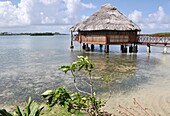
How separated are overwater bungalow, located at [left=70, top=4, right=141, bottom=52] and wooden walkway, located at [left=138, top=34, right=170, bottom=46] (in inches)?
26.5

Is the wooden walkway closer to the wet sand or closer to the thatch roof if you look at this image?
the thatch roof

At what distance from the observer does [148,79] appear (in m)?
10.2

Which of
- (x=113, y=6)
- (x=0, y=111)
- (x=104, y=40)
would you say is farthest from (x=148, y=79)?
(x=113, y=6)

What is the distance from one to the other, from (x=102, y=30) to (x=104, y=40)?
3.54 ft

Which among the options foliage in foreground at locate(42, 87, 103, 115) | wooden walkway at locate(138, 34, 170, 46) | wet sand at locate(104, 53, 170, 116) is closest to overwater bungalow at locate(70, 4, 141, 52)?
wooden walkway at locate(138, 34, 170, 46)

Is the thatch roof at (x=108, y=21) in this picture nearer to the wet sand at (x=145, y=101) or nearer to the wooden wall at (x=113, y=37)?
the wooden wall at (x=113, y=37)

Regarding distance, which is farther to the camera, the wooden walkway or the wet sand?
the wooden walkway

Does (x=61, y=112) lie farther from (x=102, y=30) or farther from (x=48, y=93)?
(x=102, y=30)

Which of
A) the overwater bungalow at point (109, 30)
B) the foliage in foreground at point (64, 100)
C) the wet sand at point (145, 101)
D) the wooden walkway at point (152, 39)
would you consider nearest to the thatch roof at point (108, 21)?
the overwater bungalow at point (109, 30)

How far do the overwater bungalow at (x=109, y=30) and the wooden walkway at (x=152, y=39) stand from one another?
67 cm

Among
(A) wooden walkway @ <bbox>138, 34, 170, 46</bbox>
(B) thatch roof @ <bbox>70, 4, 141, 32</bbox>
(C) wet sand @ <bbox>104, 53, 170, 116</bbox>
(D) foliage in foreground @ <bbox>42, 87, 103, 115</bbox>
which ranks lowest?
(C) wet sand @ <bbox>104, 53, 170, 116</bbox>

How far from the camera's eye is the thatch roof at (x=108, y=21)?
21214 millimetres

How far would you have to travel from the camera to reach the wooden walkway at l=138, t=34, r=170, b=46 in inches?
862

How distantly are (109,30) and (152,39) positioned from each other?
4.85 m
